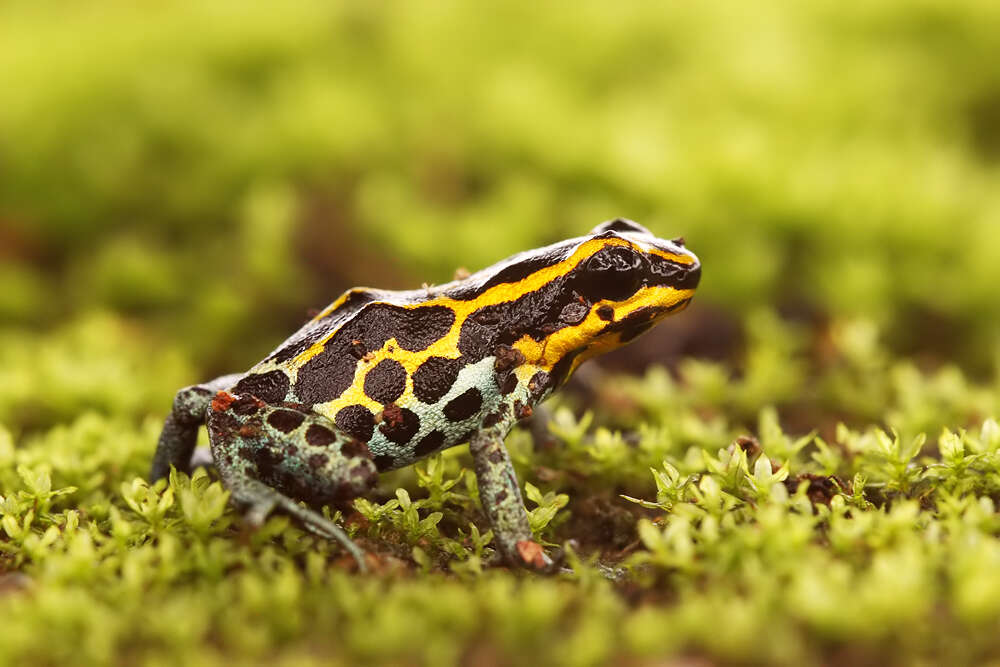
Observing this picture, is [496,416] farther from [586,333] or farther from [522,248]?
[522,248]

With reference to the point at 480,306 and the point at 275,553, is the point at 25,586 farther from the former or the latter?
the point at 480,306

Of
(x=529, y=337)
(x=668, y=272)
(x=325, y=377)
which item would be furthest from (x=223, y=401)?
(x=668, y=272)

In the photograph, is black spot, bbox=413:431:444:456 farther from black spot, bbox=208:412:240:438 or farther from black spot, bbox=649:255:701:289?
black spot, bbox=649:255:701:289

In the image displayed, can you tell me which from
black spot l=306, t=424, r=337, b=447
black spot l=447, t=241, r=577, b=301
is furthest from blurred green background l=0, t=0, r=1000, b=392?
black spot l=306, t=424, r=337, b=447

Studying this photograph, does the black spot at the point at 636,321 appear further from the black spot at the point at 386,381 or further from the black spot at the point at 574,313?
the black spot at the point at 386,381

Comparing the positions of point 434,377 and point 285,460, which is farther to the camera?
point 434,377

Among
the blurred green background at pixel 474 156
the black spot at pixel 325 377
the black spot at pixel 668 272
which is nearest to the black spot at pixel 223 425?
the black spot at pixel 325 377

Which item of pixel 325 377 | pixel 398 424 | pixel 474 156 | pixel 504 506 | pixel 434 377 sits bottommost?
pixel 504 506
